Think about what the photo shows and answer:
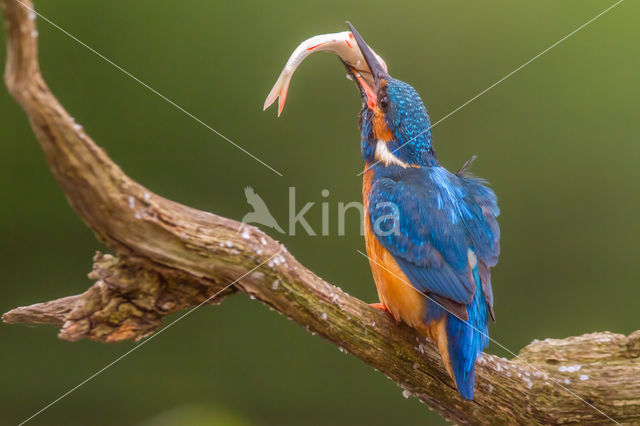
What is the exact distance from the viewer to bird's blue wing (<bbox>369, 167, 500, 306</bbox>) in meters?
1.97

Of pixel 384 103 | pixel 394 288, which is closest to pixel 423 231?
pixel 394 288

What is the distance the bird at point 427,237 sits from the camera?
1.93 m

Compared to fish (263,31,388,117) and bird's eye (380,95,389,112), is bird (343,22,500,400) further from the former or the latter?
fish (263,31,388,117)

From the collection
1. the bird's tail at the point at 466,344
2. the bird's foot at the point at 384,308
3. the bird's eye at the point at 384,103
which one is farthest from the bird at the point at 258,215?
the bird's tail at the point at 466,344

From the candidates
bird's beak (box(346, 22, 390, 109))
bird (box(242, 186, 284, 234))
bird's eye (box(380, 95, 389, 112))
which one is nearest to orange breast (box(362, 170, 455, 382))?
bird (box(242, 186, 284, 234))

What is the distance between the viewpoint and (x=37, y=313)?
1738 millimetres

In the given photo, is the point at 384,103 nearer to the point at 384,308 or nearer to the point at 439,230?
the point at 439,230

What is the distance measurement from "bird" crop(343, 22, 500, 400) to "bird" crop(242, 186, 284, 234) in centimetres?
43

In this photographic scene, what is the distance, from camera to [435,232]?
2.04 m

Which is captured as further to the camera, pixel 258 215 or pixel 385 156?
pixel 258 215

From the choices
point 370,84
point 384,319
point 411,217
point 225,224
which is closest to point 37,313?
point 225,224

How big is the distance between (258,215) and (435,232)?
3.06 ft

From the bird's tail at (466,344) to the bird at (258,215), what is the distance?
2.50ft

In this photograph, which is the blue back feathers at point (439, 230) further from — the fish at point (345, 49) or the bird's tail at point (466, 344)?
the fish at point (345, 49)
